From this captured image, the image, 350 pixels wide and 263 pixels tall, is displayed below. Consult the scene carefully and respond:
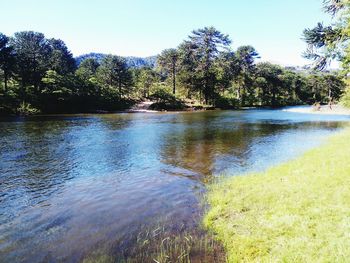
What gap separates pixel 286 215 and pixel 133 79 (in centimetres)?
8634

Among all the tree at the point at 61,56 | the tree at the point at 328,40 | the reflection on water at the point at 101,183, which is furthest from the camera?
the tree at the point at 61,56

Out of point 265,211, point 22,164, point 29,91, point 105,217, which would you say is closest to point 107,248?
point 105,217

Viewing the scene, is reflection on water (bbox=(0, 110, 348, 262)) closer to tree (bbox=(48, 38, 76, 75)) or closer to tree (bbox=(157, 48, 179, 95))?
tree (bbox=(48, 38, 76, 75))

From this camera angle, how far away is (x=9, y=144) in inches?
1009

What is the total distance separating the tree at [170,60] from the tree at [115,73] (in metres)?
13.2

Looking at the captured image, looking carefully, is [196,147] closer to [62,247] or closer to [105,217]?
[105,217]

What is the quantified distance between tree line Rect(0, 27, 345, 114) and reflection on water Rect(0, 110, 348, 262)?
34.5 metres

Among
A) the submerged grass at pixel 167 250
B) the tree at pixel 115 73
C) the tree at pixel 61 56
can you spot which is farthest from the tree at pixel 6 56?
the submerged grass at pixel 167 250

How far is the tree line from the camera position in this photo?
64.8m

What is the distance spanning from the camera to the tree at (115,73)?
84.1 meters

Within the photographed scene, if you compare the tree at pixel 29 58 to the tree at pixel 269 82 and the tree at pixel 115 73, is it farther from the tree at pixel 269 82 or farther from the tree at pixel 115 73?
the tree at pixel 269 82

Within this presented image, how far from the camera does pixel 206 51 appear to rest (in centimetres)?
8512

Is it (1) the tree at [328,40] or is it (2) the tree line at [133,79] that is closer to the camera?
(1) the tree at [328,40]

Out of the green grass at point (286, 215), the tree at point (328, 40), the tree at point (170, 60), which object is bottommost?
the green grass at point (286, 215)
